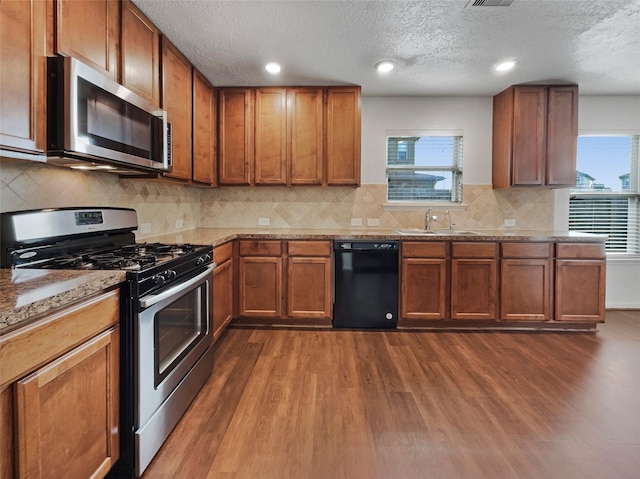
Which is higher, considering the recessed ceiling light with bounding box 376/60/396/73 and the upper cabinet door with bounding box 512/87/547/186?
the recessed ceiling light with bounding box 376/60/396/73

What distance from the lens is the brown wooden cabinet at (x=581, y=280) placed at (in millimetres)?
3322

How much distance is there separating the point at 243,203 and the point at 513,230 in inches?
120

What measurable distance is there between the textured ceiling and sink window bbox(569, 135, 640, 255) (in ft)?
2.45

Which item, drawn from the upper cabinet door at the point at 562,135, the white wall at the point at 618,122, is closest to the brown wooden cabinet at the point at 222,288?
the upper cabinet door at the point at 562,135

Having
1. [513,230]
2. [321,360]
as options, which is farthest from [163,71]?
[513,230]

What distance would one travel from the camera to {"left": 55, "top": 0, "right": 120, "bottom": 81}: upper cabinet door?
153 centimetres

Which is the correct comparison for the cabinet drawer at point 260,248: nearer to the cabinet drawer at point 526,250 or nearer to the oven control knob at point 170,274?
the oven control knob at point 170,274

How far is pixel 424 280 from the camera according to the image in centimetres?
337

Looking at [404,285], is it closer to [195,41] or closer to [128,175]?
[128,175]

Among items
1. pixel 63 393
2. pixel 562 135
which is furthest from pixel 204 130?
pixel 562 135

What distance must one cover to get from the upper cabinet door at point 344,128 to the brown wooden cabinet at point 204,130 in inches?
46.3

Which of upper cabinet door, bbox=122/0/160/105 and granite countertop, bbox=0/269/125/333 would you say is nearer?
granite countertop, bbox=0/269/125/333

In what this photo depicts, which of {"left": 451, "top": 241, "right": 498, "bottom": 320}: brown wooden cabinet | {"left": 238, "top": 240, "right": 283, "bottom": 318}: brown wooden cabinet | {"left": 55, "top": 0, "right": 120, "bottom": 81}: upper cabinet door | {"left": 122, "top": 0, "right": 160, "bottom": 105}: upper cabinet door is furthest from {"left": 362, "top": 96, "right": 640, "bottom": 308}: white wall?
{"left": 55, "top": 0, "right": 120, "bottom": 81}: upper cabinet door

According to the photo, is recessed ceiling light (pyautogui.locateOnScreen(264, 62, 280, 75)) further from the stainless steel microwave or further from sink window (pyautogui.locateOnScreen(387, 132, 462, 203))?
sink window (pyautogui.locateOnScreen(387, 132, 462, 203))
